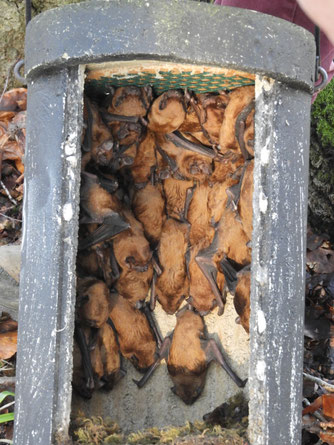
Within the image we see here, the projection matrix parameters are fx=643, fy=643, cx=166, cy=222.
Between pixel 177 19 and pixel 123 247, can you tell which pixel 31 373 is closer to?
pixel 123 247

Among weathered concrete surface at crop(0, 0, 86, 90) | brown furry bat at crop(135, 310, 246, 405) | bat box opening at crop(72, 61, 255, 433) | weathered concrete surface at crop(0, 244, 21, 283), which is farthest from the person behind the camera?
weathered concrete surface at crop(0, 0, 86, 90)

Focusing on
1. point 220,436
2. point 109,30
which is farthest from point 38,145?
point 220,436

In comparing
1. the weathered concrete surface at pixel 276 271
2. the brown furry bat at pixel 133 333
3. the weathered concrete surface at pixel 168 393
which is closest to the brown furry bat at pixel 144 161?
the brown furry bat at pixel 133 333

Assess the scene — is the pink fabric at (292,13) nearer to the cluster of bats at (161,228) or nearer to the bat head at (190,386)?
the cluster of bats at (161,228)

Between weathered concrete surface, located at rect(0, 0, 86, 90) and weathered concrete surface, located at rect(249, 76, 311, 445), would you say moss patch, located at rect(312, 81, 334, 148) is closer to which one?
weathered concrete surface, located at rect(0, 0, 86, 90)

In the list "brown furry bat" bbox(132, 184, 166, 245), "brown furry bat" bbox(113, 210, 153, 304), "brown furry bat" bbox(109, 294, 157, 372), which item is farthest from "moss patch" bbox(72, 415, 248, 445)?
"brown furry bat" bbox(132, 184, 166, 245)
